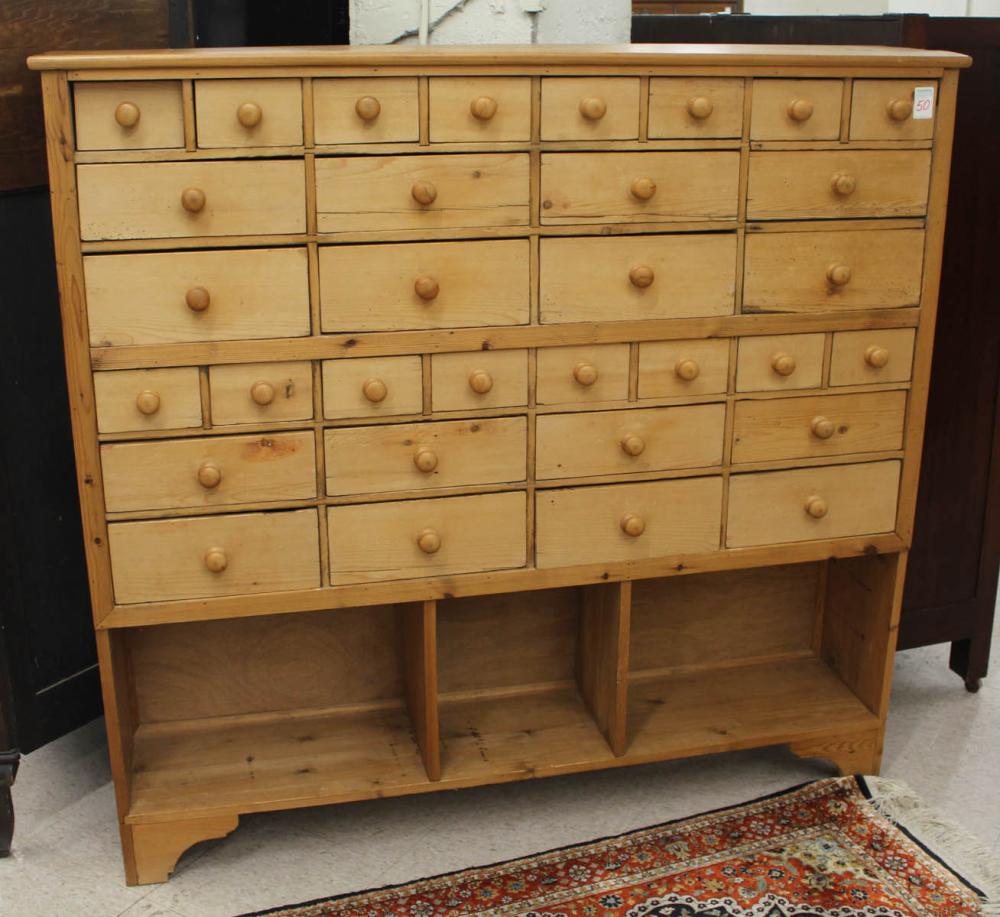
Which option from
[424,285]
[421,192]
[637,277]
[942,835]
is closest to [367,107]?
[421,192]

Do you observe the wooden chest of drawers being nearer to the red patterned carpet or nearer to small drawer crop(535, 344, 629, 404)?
small drawer crop(535, 344, 629, 404)

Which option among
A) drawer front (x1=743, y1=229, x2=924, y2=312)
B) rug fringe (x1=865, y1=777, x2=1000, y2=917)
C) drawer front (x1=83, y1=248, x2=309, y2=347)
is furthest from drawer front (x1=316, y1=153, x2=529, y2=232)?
rug fringe (x1=865, y1=777, x2=1000, y2=917)

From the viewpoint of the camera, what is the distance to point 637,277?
2.08 m

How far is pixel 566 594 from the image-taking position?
8.45 feet

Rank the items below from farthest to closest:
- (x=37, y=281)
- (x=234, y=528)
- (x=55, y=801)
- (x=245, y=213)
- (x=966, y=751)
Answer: (x=966, y=751) < (x=55, y=801) < (x=37, y=281) < (x=234, y=528) < (x=245, y=213)

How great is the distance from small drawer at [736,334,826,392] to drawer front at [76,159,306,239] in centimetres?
82

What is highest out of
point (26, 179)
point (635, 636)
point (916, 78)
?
point (916, 78)

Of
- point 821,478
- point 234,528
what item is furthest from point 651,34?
point 234,528

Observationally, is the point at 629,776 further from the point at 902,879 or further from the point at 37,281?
the point at 37,281

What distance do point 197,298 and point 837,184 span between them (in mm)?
1100

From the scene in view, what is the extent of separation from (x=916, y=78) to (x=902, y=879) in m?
1.41

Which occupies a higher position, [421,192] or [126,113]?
[126,113]

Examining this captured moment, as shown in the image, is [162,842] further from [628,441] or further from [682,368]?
[682,368]

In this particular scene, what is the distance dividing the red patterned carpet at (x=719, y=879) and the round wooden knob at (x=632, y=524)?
0.59 metres
